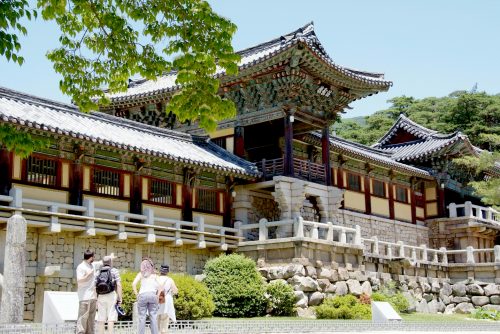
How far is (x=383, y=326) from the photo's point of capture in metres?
20.5

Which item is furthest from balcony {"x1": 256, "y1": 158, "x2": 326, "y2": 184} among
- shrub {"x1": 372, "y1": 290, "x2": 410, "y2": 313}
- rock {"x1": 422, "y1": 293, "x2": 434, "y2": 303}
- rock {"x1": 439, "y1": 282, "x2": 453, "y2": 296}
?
rock {"x1": 439, "y1": 282, "x2": 453, "y2": 296}

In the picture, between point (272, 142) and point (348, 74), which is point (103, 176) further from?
point (348, 74)

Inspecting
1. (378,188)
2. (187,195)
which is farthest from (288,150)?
(378,188)

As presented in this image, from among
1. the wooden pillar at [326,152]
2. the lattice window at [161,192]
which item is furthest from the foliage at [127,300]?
the wooden pillar at [326,152]

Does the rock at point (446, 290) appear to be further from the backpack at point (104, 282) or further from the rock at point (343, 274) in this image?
the backpack at point (104, 282)

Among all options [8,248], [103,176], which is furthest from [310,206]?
[8,248]

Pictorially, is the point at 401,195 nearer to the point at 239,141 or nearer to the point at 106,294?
the point at 239,141

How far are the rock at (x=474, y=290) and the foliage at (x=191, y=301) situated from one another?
1798 centimetres

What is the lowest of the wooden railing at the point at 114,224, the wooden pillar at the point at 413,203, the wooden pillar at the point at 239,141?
the wooden railing at the point at 114,224

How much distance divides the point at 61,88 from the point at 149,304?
4441 mm

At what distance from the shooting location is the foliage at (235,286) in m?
24.3

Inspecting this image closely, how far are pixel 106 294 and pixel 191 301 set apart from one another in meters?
7.97

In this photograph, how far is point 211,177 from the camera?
96.9ft

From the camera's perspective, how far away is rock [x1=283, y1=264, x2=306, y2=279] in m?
26.5
